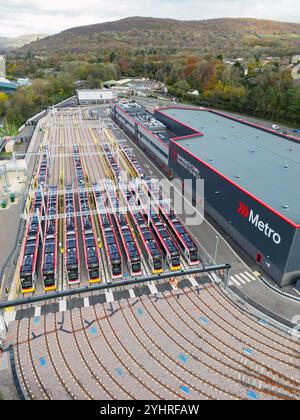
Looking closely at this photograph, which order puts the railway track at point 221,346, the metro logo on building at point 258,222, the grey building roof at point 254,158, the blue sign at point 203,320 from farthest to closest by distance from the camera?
the grey building roof at point 254,158
the metro logo on building at point 258,222
the blue sign at point 203,320
the railway track at point 221,346

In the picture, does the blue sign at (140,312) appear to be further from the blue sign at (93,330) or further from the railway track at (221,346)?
the blue sign at (93,330)

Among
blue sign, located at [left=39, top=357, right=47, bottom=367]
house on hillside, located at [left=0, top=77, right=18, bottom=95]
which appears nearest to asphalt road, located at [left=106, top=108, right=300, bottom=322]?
blue sign, located at [left=39, top=357, right=47, bottom=367]

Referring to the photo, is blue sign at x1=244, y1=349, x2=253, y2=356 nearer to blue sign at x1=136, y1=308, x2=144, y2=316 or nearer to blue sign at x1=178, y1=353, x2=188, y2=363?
blue sign at x1=178, y1=353, x2=188, y2=363

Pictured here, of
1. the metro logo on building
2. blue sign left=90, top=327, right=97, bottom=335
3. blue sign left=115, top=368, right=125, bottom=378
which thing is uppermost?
the metro logo on building

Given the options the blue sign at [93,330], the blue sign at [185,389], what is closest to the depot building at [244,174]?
the blue sign at [185,389]

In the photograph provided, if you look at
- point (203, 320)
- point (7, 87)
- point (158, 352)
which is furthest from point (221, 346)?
point (7, 87)

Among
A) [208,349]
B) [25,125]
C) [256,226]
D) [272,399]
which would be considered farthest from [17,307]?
[25,125]

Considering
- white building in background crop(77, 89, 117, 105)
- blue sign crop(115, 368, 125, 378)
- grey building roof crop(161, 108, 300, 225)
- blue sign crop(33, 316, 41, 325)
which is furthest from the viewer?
white building in background crop(77, 89, 117, 105)
